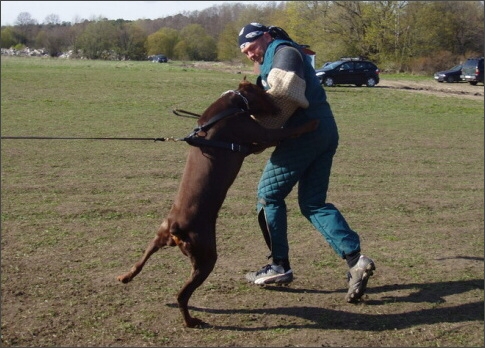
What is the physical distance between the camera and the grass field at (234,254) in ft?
14.8

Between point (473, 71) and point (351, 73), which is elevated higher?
point (473, 71)

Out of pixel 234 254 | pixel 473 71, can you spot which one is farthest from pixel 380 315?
pixel 473 71

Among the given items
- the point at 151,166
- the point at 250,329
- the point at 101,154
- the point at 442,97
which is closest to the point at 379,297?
the point at 250,329

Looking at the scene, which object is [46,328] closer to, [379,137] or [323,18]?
[379,137]

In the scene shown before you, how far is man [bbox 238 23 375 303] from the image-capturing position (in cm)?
489

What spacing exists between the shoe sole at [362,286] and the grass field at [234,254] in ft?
0.30

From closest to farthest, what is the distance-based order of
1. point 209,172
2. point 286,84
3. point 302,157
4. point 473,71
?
1. point 209,172
2. point 286,84
3. point 302,157
4. point 473,71

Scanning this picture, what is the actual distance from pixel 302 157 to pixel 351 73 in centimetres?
3094

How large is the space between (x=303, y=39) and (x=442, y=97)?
20.6ft

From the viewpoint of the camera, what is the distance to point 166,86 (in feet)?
98.8

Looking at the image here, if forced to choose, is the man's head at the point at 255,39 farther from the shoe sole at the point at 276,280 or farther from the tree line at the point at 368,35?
the tree line at the point at 368,35

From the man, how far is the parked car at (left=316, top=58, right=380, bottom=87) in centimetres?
2990

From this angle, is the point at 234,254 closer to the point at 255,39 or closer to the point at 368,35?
the point at 255,39

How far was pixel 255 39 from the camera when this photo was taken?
507cm
